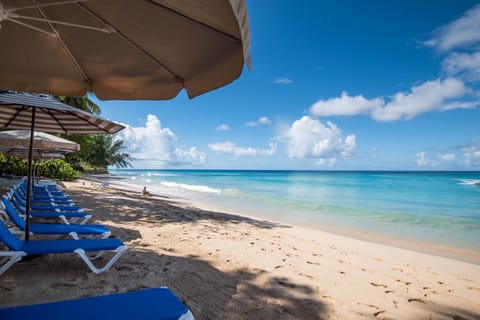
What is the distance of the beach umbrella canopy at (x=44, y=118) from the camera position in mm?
3037

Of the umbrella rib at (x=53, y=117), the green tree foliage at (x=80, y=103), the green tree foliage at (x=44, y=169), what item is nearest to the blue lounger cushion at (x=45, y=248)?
the umbrella rib at (x=53, y=117)

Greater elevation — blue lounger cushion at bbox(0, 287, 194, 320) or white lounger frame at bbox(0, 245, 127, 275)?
blue lounger cushion at bbox(0, 287, 194, 320)

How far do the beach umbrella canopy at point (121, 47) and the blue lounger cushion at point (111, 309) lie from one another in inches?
60.6

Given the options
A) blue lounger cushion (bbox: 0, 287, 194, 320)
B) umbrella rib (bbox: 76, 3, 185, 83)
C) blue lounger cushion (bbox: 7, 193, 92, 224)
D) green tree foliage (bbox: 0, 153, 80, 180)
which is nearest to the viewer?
blue lounger cushion (bbox: 0, 287, 194, 320)

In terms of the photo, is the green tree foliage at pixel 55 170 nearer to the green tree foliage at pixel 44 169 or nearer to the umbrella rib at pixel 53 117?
the green tree foliage at pixel 44 169

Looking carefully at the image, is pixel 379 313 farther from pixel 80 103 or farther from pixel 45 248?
pixel 80 103

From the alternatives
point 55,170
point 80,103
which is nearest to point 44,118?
point 80,103

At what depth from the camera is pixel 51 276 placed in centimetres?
282

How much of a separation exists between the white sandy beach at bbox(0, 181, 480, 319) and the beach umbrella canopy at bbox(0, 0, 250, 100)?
1973 mm

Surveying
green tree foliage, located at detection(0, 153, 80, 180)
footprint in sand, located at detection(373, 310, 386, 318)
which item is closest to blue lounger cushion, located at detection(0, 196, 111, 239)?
footprint in sand, located at detection(373, 310, 386, 318)

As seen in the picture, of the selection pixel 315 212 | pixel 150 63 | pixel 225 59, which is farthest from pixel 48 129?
pixel 315 212

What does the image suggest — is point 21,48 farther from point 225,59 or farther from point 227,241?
point 227,241

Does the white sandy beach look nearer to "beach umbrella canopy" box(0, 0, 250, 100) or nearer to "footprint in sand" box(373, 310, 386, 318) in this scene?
"footprint in sand" box(373, 310, 386, 318)

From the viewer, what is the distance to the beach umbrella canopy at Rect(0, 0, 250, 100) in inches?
67.7
